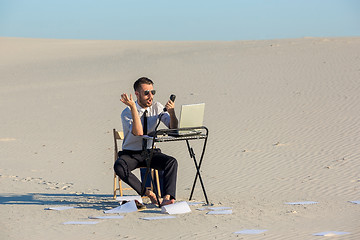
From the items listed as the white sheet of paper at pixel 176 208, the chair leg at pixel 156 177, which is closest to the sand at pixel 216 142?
Result: the white sheet of paper at pixel 176 208

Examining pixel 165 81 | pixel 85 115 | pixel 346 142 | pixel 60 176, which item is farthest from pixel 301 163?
pixel 165 81

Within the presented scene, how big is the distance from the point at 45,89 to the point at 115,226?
19020 millimetres

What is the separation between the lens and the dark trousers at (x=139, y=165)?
22.7ft

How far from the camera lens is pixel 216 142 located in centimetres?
1348

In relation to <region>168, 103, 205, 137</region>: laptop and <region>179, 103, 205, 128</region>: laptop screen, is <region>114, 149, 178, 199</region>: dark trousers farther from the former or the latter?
<region>179, 103, 205, 128</region>: laptop screen

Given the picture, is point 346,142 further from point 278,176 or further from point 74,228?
point 74,228

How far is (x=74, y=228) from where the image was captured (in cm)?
619

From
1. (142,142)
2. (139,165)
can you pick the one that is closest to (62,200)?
(139,165)

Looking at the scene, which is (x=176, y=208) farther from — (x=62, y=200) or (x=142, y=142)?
(x=62, y=200)

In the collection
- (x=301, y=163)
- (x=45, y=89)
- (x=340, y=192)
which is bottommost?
(x=340, y=192)

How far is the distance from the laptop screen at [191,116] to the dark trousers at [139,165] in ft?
1.85

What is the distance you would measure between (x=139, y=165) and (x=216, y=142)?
6464 mm

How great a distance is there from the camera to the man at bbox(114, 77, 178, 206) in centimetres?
686

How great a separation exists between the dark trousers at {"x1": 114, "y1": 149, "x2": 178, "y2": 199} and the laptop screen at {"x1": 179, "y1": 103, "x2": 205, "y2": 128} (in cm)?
56
